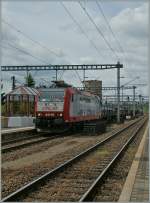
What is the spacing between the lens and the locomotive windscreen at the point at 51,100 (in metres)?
28.2

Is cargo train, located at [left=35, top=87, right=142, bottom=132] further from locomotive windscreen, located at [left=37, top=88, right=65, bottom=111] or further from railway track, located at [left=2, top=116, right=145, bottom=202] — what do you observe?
railway track, located at [left=2, top=116, right=145, bottom=202]

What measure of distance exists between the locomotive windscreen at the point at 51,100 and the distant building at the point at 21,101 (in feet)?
35.4

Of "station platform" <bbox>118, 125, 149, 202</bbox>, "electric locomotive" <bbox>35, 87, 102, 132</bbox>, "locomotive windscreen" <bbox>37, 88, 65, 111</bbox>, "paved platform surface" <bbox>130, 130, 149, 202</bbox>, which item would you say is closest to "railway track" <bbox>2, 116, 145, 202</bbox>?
"station platform" <bbox>118, 125, 149, 202</bbox>

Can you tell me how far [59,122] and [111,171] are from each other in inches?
581

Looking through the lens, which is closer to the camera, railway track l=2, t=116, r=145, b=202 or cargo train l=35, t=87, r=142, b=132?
railway track l=2, t=116, r=145, b=202

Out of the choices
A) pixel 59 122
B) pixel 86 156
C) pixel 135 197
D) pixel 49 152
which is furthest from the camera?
pixel 59 122

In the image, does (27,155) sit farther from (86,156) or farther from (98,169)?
(98,169)

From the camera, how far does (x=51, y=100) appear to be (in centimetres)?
2834

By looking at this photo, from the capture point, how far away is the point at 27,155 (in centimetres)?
1692

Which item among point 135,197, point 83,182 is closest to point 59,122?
point 83,182

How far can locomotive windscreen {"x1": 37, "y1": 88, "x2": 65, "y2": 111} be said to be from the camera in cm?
2817

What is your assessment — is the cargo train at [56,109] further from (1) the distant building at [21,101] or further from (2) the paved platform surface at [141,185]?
(2) the paved platform surface at [141,185]

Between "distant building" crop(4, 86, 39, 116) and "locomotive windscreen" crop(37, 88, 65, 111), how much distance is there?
10.8 metres

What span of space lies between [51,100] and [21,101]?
15.0 m
